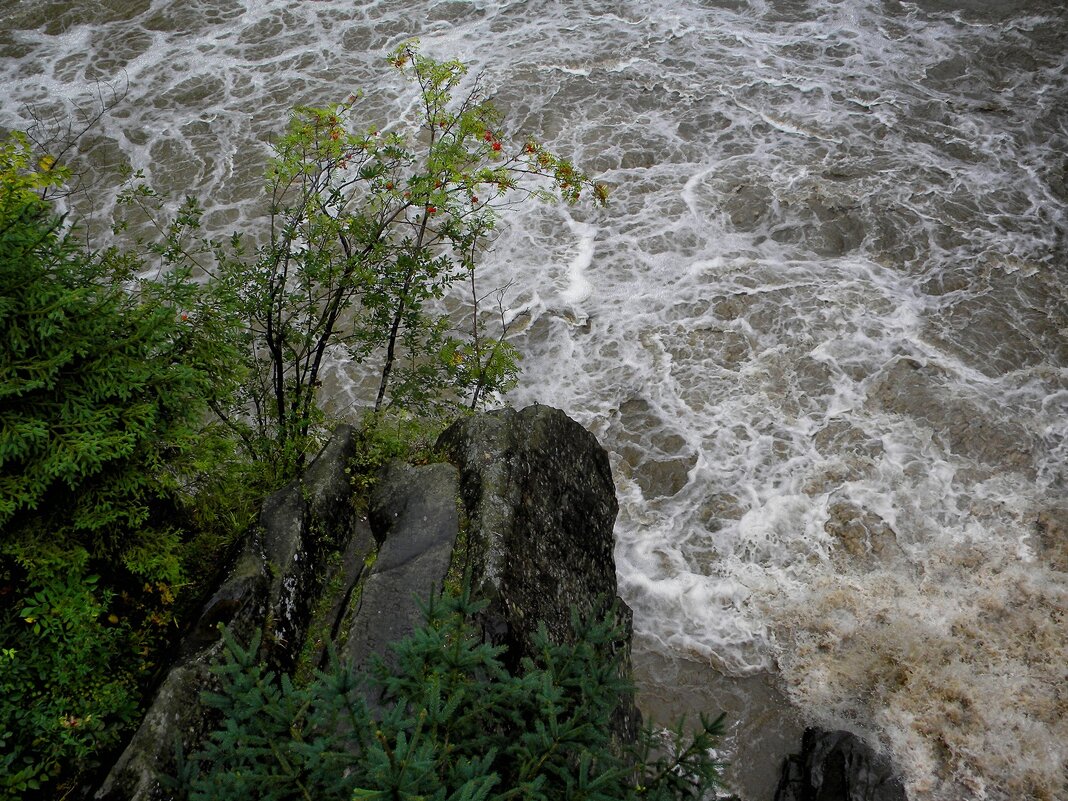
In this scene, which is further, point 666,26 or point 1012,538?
point 666,26

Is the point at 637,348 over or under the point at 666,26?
under

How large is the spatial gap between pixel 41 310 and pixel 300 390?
155 inches

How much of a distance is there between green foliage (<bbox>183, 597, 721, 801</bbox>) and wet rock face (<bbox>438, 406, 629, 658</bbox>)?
1.25 meters

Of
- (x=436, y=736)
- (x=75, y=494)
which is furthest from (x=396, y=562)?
(x=436, y=736)

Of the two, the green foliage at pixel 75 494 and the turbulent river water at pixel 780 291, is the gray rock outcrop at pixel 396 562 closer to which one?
the green foliage at pixel 75 494

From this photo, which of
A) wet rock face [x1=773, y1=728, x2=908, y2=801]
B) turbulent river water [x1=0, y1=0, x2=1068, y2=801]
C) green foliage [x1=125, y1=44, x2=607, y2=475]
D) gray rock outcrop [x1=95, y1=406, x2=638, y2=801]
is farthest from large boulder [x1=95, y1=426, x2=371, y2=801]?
wet rock face [x1=773, y1=728, x2=908, y2=801]

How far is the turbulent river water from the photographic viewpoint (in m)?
8.27

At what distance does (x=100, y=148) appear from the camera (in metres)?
16.3

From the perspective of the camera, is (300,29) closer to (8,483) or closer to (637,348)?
(637,348)

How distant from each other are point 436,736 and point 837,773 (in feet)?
17.1

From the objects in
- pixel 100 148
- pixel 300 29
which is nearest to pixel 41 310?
pixel 100 148

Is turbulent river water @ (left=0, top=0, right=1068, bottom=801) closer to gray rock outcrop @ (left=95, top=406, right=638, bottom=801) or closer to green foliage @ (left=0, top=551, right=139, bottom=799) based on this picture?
gray rock outcrop @ (left=95, top=406, right=638, bottom=801)

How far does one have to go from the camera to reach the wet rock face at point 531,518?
582 cm

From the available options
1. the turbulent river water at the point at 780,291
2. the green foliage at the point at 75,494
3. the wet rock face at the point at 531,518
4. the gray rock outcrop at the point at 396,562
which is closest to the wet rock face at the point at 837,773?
the turbulent river water at the point at 780,291
